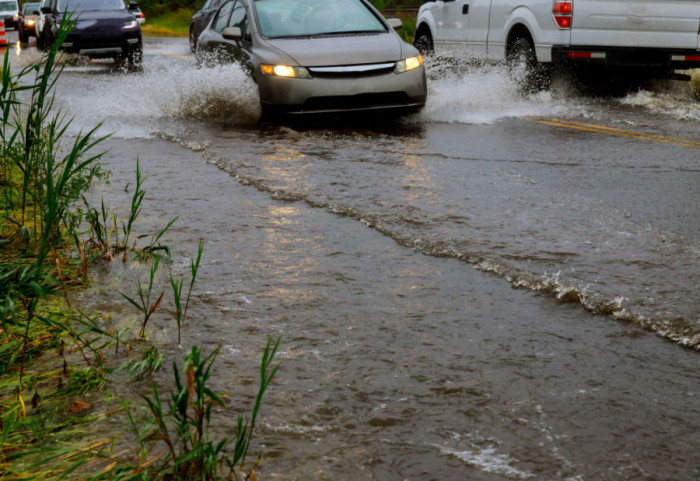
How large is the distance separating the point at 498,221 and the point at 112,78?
42.5 ft

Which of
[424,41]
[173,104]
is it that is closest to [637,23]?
[424,41]

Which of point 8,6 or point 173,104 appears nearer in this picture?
point 173,104

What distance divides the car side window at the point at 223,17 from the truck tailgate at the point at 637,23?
175 inches

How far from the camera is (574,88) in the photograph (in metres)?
13.3

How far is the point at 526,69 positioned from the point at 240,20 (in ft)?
12.3

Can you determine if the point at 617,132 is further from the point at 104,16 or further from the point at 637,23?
the point at 104,16

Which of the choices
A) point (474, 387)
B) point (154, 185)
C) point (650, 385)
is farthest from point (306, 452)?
point (154, 185)

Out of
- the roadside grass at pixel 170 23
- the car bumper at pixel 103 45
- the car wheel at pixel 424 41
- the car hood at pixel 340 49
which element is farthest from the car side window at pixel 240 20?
the roadside grass at pixel 170 23

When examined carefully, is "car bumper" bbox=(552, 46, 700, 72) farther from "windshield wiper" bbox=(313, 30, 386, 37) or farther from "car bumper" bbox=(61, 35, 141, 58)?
"car bumper" bbox=(61, 35, 141, 58)

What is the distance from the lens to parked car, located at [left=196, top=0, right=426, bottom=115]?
392 inches

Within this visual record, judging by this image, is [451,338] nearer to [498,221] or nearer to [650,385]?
[650,385]

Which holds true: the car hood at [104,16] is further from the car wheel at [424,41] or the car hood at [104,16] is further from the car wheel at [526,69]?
the car wheel at [526,69]

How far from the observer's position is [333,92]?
991cm

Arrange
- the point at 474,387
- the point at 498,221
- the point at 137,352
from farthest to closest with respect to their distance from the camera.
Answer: the point at 498,221
the point at 137,352
the point at 474,387
